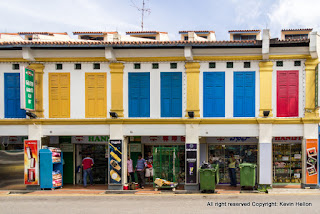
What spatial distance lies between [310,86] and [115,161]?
9.86 meters

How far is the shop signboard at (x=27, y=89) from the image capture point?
16.5 metres

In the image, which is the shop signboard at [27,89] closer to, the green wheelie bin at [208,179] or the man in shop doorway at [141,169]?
the man in shop doorway at [141,169]

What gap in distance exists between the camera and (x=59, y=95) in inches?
707

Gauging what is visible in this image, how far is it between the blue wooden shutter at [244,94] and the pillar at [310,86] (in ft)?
8.06

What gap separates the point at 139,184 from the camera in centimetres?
1875

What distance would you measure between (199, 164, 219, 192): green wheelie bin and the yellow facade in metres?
7.12

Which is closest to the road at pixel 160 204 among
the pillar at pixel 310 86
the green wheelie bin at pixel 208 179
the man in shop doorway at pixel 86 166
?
the green wheelie bin at pixel 208 179

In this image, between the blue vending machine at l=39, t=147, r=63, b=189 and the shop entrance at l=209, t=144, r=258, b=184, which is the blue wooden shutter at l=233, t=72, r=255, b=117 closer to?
the shop entrance at l=209, t=144, r=258, b=184

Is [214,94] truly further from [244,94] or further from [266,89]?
[266,89]

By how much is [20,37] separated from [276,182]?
2407 centimetres

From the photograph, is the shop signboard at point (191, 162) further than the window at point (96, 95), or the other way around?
the window at point (96, 95)

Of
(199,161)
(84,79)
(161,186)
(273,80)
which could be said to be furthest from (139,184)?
(273,80)

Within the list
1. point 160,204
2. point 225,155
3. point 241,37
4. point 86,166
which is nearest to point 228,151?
point 225,155

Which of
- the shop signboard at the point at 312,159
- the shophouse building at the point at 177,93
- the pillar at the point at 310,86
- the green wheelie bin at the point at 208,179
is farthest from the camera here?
the shophouse building at the point at 177,93
